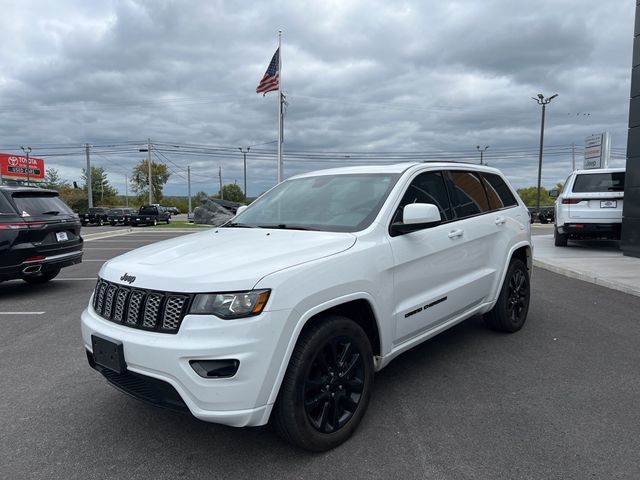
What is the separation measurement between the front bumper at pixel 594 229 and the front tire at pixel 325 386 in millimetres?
10741

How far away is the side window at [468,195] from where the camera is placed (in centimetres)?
436

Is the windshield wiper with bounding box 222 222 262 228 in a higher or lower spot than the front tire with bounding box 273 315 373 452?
higher

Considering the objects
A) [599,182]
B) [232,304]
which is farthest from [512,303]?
[599,182]

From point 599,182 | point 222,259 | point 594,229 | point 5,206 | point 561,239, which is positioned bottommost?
point 561,239

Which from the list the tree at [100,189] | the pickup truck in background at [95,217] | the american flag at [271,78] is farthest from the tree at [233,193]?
the american flag at [271,78]

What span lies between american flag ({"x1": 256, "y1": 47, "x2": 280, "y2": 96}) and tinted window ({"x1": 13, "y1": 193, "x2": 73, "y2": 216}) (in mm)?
17332

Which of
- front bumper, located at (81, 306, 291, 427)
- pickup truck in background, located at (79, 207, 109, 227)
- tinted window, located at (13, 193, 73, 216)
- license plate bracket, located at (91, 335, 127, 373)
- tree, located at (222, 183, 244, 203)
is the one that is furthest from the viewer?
tree, located at (222, 183, 244, 203)

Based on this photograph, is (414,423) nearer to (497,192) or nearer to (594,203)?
(497,192)

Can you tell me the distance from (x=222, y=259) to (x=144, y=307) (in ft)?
1.66

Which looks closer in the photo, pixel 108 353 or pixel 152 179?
pixel 108 353

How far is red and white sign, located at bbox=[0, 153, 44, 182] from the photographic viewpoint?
56.6 meters

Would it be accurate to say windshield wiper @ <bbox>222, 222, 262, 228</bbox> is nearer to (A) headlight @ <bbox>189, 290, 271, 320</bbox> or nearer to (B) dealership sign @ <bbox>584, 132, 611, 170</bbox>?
(A) headlight @ <bbox>189, 290, 271, 320</bbox>

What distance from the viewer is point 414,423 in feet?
10.5

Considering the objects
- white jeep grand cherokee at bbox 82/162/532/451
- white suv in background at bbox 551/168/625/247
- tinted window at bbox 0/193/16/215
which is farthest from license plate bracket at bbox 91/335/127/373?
white suv in background at bbox 551/168/625/247
